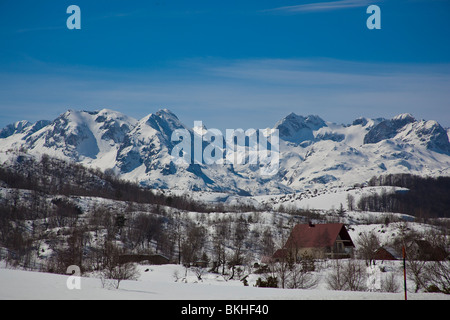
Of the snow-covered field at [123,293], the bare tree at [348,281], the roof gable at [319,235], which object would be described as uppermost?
the roof gable at [319,235]


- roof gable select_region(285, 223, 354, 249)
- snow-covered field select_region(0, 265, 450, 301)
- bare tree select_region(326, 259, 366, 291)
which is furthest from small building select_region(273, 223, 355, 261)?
snow-covered field select_region(0, 265, 450, 301)

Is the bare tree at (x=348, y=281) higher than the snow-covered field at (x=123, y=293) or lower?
lower

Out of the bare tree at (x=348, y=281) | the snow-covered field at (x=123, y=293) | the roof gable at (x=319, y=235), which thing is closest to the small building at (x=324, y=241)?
the roof gable at (x=319, y=235)

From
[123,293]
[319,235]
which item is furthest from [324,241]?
[123,293]

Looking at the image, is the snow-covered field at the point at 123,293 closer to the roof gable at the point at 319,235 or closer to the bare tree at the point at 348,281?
the bare tree at the point at 348,281

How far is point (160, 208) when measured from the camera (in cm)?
19162

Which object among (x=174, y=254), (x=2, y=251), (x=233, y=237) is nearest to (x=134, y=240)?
(x=174, y=254)

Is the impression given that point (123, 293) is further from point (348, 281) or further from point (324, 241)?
point (324, 241)

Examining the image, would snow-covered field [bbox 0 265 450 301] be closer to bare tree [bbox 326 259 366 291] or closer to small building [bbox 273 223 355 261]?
bare tree [bbox 326 259 366 291]

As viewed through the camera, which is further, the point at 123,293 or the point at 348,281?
the point at 348,281

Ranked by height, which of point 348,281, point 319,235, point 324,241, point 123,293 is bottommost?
point 348,281

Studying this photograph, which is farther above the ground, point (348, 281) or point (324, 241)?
point (324, 241)

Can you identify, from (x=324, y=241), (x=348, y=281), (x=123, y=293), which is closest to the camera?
(x=123, y=293)

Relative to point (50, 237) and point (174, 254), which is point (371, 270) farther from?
point (50, 237)
